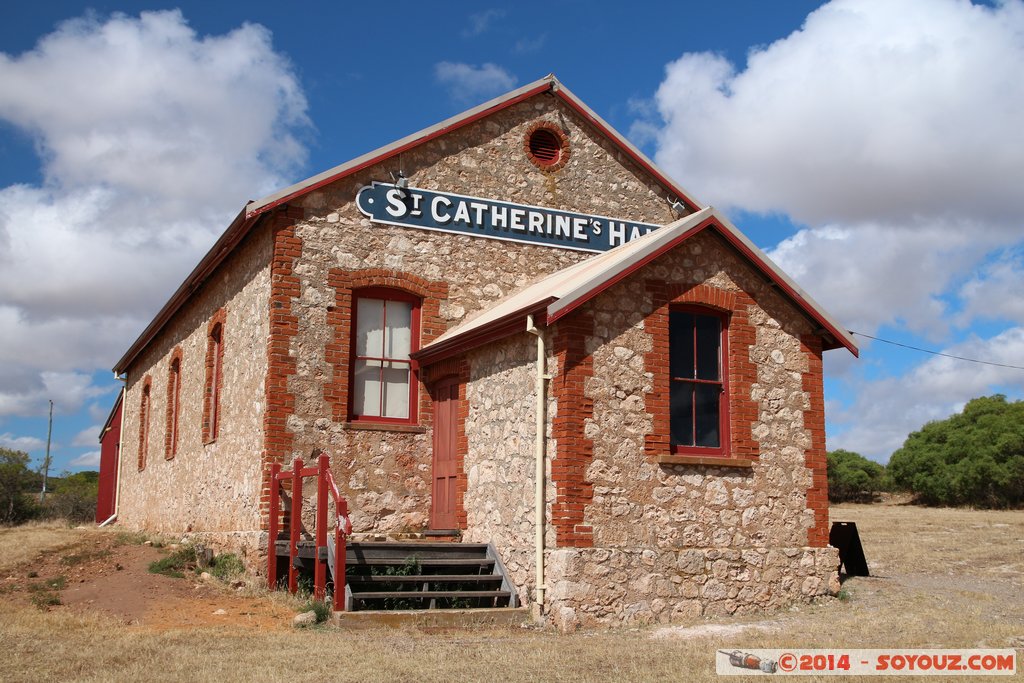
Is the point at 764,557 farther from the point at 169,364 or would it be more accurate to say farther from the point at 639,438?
the point at 169,364

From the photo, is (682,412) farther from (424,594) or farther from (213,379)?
(213,379)

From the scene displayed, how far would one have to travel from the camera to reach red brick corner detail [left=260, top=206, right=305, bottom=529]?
13.9 m

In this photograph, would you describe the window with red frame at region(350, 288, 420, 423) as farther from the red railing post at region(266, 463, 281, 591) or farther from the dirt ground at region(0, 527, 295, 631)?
the dirt ground at region(0, 527, 295, 631)

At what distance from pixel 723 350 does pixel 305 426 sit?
19.0 feet

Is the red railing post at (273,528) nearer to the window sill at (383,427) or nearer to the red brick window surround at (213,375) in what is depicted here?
the window sill at (383,427)

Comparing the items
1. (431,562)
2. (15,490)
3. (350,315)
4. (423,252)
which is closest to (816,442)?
(431,562)

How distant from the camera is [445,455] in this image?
14.5 meters

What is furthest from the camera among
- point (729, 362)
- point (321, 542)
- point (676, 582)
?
point (729, 362)

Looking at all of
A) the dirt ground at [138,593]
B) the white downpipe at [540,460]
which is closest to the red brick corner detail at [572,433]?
the white downpipe at [540,460]

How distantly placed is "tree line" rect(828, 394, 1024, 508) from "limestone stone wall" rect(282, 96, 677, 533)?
1037 inches

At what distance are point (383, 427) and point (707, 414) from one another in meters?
4.68

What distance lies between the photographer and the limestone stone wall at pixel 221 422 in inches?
578

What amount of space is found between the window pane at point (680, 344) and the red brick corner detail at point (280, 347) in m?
5.24

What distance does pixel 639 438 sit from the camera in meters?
12.0
